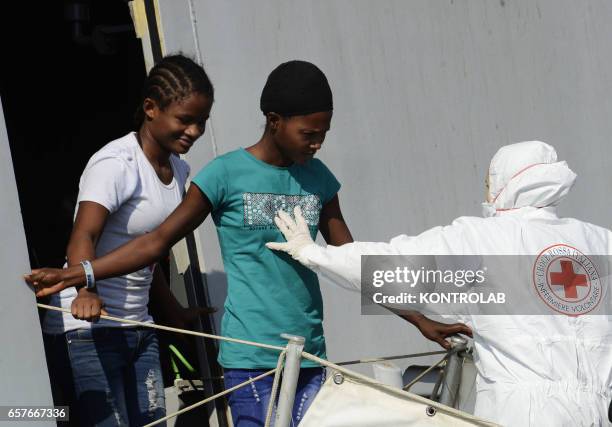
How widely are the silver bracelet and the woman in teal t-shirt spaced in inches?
2.9

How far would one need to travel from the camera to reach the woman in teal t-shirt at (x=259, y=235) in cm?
315

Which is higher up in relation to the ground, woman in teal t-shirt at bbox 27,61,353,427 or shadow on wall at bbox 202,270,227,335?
woman in teal t-shirt at bbox 27,61,353,427

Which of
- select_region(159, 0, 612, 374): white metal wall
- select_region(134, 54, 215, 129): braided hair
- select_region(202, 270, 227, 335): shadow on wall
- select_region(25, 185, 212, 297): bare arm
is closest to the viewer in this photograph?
select_region(25, 185, 212, 297): bare arm

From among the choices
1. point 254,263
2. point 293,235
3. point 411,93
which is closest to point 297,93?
point 293,235

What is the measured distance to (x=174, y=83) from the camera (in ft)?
11.1

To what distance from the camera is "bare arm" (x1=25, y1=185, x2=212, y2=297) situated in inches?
122

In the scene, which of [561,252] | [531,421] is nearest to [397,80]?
[561,252]

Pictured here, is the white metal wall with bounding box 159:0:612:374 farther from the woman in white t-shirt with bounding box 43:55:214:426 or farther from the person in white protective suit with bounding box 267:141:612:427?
the person in white protective suit with bounding box 267:141:612:427

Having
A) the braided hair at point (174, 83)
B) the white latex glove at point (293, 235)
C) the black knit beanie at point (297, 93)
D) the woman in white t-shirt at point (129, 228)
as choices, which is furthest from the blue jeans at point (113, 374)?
the black knit beanie at point (297, 93)

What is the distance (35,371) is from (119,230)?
1.65ft

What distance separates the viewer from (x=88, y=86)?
6.81 m

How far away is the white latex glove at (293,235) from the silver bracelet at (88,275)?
20.7 inches

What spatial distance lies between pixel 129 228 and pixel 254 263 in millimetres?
436

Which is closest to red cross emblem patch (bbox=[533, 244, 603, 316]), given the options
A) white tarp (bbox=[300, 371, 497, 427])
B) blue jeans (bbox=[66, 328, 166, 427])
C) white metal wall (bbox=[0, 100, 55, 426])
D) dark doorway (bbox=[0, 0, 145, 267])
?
white tarp (bbox=[300, 371, 497, 427])
